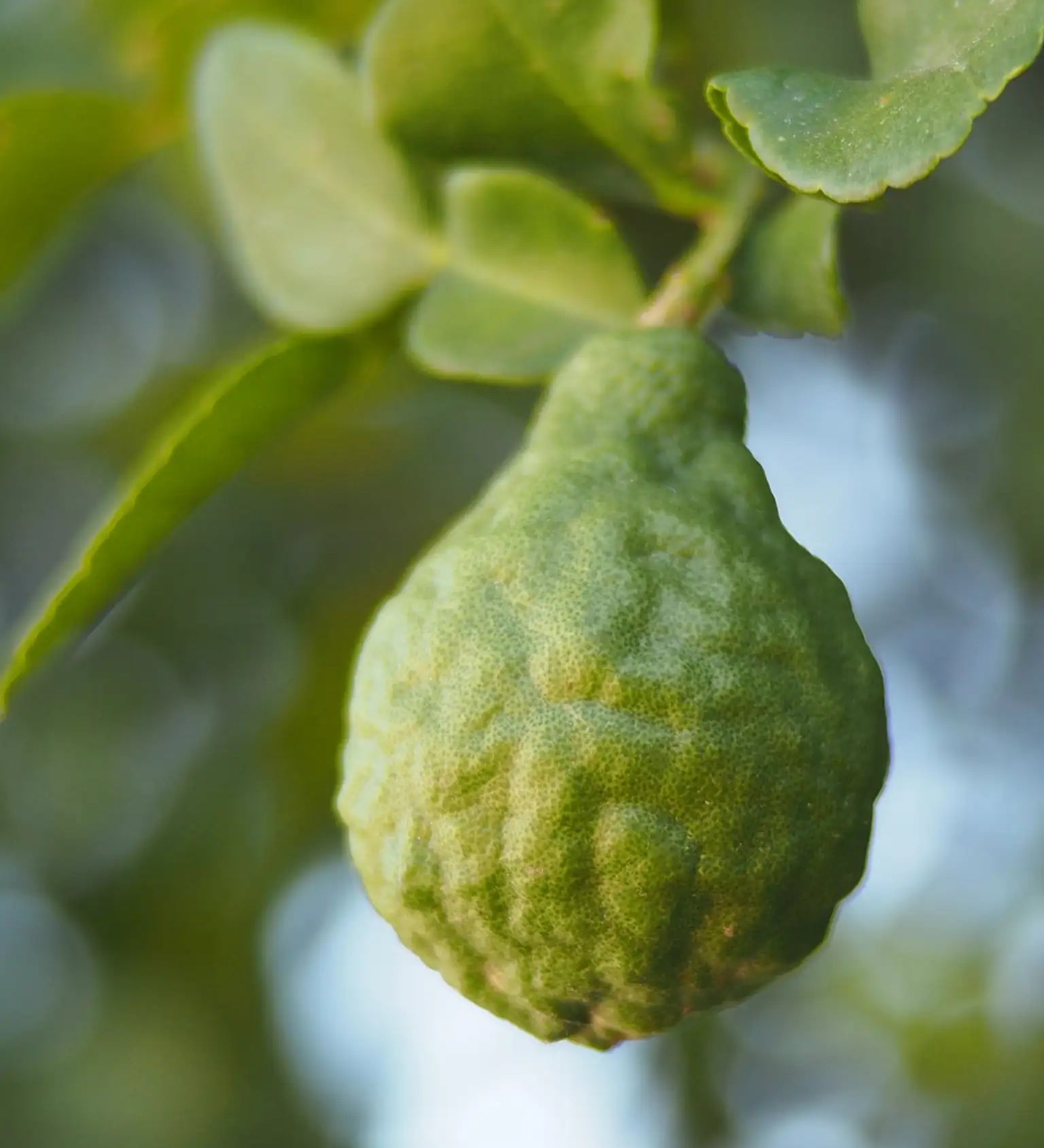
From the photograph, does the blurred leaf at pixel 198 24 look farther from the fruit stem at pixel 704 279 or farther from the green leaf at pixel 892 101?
the green leaf at pixel 892 101

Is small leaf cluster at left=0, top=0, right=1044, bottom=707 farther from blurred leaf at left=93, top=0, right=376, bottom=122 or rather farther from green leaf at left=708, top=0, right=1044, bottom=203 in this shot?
blurred leaf at left=93, top=0, right=376, bottom=122

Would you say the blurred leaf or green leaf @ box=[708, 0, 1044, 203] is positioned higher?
green leaf @ box=[708, 0, 1044, 203]

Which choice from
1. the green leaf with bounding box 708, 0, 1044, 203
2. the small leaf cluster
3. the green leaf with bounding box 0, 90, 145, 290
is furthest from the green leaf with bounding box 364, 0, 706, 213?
the green leaf with bounding box 0, 90, 145, 290

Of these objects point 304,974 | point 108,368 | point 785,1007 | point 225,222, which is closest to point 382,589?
point 108,368

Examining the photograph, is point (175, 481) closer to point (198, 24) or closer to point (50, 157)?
point (50, 157)

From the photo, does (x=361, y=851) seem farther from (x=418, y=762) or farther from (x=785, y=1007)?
(x=785, y=1007)

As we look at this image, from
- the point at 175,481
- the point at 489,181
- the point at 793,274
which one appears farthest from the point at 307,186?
the point at 793,274
